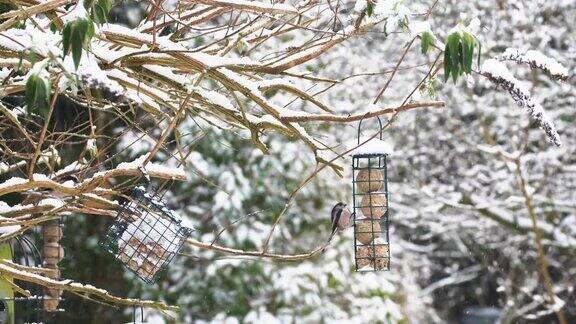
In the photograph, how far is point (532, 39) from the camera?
28.7 ft

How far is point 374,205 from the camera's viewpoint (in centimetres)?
366

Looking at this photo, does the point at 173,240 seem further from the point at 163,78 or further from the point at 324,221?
the point at 324,221

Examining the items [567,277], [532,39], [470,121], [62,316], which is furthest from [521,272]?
[62,316]

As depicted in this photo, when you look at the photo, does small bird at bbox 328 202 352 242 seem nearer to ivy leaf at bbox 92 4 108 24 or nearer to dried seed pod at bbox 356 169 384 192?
dried seed pod at bbox 356 169 384 192

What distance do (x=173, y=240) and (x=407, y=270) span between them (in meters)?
6.64

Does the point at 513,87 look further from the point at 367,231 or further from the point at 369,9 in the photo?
the point at 367,231

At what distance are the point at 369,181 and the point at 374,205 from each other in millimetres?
93

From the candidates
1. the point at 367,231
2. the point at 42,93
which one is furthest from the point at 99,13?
the point at 367,231

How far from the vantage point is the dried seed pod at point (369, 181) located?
366 centimetres

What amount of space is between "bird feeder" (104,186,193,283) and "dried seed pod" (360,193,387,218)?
706 millimetres

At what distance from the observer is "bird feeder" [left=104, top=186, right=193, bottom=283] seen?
336cm

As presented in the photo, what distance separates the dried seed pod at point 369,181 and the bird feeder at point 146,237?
2.40 feet

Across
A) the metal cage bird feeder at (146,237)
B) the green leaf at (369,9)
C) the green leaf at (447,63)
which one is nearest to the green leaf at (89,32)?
the green leaf at (447,63)

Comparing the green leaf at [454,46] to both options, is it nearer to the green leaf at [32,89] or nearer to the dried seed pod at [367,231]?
the green leaf at [32,89]
